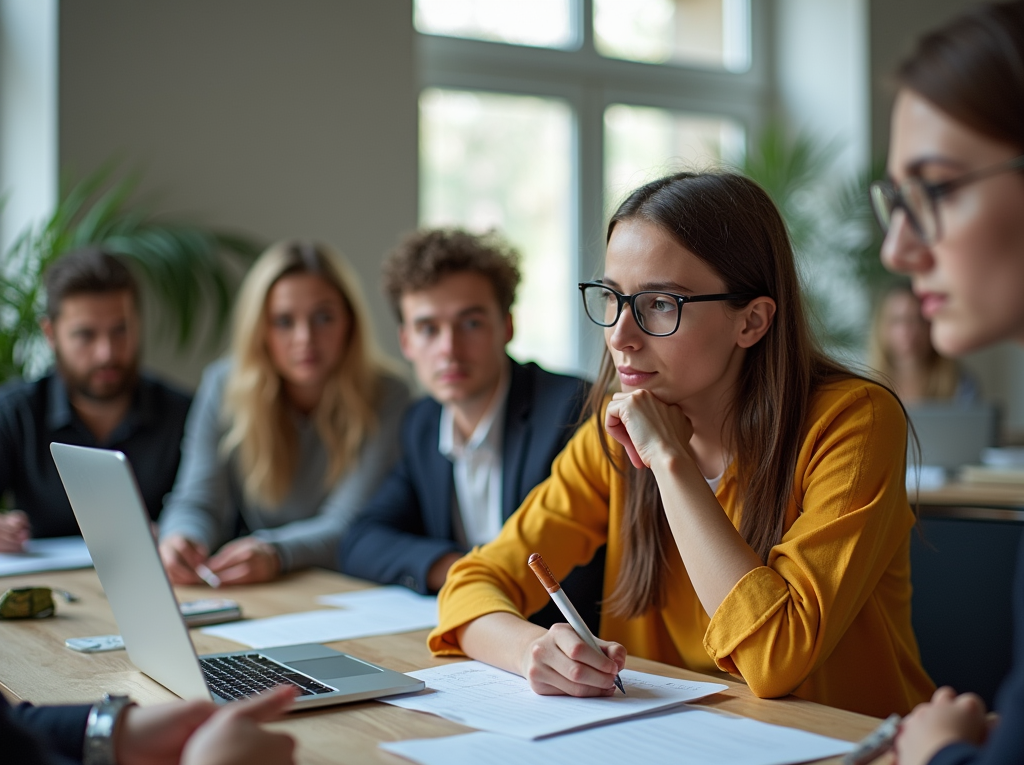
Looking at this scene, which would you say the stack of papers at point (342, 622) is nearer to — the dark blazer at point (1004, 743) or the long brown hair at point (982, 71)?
the dark blazer at point (1004, 743)

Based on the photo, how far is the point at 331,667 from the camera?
141cm

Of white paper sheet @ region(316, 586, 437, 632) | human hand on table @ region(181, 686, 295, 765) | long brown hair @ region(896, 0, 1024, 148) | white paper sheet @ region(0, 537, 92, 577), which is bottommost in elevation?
white paper sheet @ region(316, 586, 437, 632)

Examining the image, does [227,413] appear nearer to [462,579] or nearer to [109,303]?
[109,303]

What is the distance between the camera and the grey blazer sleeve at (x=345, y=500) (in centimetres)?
239

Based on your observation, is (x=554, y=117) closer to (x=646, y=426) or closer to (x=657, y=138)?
(x=657, y=138)

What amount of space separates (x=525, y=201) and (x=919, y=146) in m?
4.45

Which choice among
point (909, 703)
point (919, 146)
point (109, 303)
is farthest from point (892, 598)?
point (109, 303)

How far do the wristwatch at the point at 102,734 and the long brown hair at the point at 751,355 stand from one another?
2.80 feet

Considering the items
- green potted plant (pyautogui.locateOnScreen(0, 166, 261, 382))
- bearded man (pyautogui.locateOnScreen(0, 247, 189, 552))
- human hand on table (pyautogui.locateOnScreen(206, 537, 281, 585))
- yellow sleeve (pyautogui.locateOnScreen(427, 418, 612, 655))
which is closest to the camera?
yellow sleeve (pyautogui.locateOnScreen(427, 418, 612, 655))

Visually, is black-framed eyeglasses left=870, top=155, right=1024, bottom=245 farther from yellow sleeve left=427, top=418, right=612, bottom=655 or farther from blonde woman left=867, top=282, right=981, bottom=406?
blonde woman left=867, top=282, right=981, bottom=406

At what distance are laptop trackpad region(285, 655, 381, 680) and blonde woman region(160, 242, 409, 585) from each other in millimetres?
1260

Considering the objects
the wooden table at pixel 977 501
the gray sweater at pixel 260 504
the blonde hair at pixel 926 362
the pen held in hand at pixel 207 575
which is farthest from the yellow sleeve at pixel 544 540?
the blonde hair at pixel 926 362

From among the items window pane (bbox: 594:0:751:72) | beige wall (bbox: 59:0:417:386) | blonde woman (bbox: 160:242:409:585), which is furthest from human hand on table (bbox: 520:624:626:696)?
window pane (bbox: 594:0:751:72)

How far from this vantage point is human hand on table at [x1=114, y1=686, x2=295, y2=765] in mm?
962
